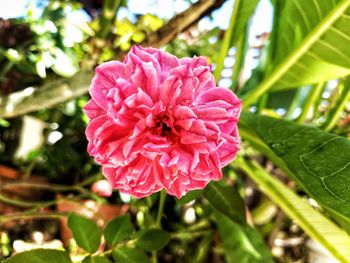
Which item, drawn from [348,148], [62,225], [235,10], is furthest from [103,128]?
[62,225]

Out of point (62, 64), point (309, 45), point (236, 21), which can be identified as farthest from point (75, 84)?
point (309, 45)

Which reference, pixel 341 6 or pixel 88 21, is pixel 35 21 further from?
pixel 341 6

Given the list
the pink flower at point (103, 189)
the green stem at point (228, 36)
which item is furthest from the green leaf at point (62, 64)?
the green stem at point (228, 36)

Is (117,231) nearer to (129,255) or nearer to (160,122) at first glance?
(129,255)

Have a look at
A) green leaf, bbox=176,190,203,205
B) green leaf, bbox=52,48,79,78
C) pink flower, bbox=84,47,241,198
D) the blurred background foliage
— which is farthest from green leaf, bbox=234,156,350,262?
green leaf, bbox=52,48,79,78

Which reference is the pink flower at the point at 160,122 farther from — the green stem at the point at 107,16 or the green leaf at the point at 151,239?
the green stem at the point at 107,16
